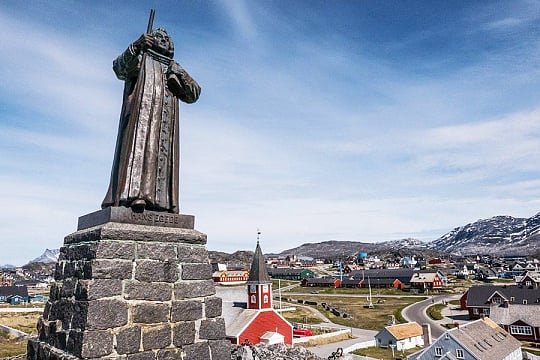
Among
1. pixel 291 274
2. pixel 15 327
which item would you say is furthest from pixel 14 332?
pixel 291 274

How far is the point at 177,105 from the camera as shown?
6.28 m

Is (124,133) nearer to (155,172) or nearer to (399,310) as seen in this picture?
(155,172)

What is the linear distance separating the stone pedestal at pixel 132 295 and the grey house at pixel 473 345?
28.5 m

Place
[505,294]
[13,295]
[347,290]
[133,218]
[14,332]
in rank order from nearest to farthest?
[133,218]
[14,332]
[505,294]
[13,295]
[347,290]

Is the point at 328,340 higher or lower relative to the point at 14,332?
lower

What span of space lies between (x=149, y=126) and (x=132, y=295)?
2280 millimetres

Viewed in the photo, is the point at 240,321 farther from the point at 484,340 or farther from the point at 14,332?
the point at 14,332

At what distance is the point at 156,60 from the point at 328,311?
67.1 metres

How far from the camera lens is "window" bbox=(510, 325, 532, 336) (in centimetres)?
4438

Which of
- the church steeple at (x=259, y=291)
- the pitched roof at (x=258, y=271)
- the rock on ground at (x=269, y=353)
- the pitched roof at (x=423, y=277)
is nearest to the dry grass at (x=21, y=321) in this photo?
the church steeple at (x=259, y=291)

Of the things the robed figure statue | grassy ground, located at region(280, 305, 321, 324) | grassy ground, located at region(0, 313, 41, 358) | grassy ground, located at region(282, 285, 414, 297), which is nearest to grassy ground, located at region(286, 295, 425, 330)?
grassy ground, located at region(280, 305, 321, 324)

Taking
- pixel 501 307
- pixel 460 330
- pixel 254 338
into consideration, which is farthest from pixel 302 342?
pixel 501 307

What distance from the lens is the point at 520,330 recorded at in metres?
45.1

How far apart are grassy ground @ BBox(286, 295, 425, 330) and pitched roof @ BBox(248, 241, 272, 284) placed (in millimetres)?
19692
